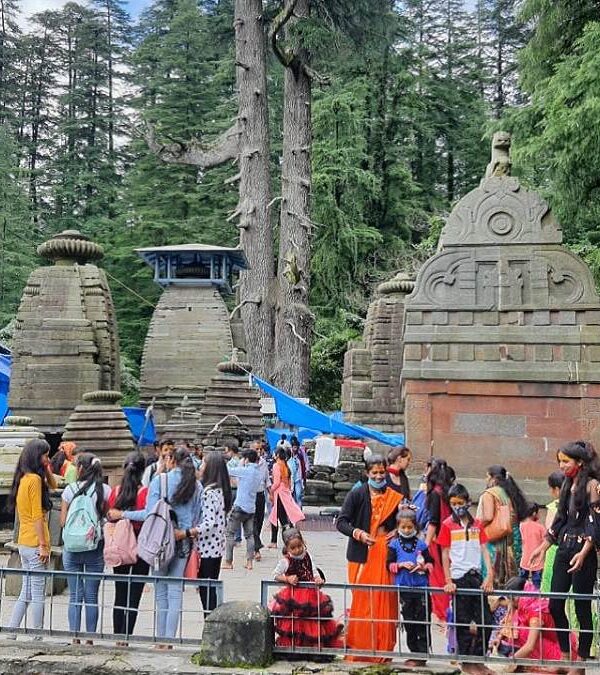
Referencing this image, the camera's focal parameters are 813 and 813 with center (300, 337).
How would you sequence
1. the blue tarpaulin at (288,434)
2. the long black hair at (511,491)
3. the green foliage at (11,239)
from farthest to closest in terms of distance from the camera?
the green foliage at (11,239)
the blue tarpaulin at (288,434)
the long black hair at (511,491)

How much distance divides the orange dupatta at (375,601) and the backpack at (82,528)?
2.06 meters

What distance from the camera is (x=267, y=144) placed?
27.0 m

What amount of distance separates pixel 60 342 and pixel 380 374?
7404 mm

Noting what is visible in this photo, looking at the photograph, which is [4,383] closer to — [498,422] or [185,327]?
[185,327]

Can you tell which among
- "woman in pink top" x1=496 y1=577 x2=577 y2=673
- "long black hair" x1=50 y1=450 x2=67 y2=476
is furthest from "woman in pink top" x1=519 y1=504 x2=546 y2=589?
"long black hair" x1=50 y1=450 x2=67 y2=476

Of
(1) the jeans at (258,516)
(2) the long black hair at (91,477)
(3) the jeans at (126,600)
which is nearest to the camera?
(3) the jeans at (126,600)

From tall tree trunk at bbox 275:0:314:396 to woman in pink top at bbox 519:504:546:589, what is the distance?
18644 mm

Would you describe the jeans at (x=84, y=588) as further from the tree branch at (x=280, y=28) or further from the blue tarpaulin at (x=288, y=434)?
Result: the tree branch at (x=280, y=28)

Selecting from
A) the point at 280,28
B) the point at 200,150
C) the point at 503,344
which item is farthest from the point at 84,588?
the point at 200,150

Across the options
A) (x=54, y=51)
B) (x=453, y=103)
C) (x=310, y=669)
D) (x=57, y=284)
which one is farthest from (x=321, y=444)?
(x=54, y=51)

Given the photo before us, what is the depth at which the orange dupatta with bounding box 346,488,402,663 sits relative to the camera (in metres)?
5.71

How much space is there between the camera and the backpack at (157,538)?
6371 mm

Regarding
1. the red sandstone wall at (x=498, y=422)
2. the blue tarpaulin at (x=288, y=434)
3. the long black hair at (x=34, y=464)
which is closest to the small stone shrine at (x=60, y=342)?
the blue tarpaulin at (x=288, y=434)

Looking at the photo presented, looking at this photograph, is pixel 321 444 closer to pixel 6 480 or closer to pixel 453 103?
pixel 6 480
